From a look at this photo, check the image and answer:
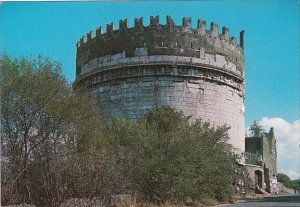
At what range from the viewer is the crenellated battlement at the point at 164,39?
72.9 ft

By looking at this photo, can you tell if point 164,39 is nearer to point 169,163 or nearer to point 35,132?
point 169,163

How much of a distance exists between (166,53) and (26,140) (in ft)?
38.4

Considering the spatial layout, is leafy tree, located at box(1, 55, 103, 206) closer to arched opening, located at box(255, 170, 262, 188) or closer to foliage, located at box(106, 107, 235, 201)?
foliage, located at box(106, 107, 235, 201)

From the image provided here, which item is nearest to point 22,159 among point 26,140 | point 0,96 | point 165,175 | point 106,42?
point 26,140

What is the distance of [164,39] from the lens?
2222cm

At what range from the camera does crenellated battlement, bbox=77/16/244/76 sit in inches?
875

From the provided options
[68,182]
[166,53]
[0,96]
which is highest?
[166,53]

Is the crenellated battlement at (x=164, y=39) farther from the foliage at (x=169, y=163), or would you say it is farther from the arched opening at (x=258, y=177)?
the arched opening at (x=258, y=177)

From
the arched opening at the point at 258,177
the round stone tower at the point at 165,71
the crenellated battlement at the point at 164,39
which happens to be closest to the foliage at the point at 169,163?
the round stone tower at the point at 165,71

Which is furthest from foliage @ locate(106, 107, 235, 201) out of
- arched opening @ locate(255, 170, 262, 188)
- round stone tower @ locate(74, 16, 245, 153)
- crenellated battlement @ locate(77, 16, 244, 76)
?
arched opening @ locate(255, 170, 262, 188)

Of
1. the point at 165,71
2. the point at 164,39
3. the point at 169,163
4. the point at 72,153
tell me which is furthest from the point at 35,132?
the point at 164,39

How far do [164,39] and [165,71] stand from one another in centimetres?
142

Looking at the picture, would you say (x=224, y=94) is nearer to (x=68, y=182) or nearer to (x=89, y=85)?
(x=89, y=85)

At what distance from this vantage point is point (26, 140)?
11.3m
